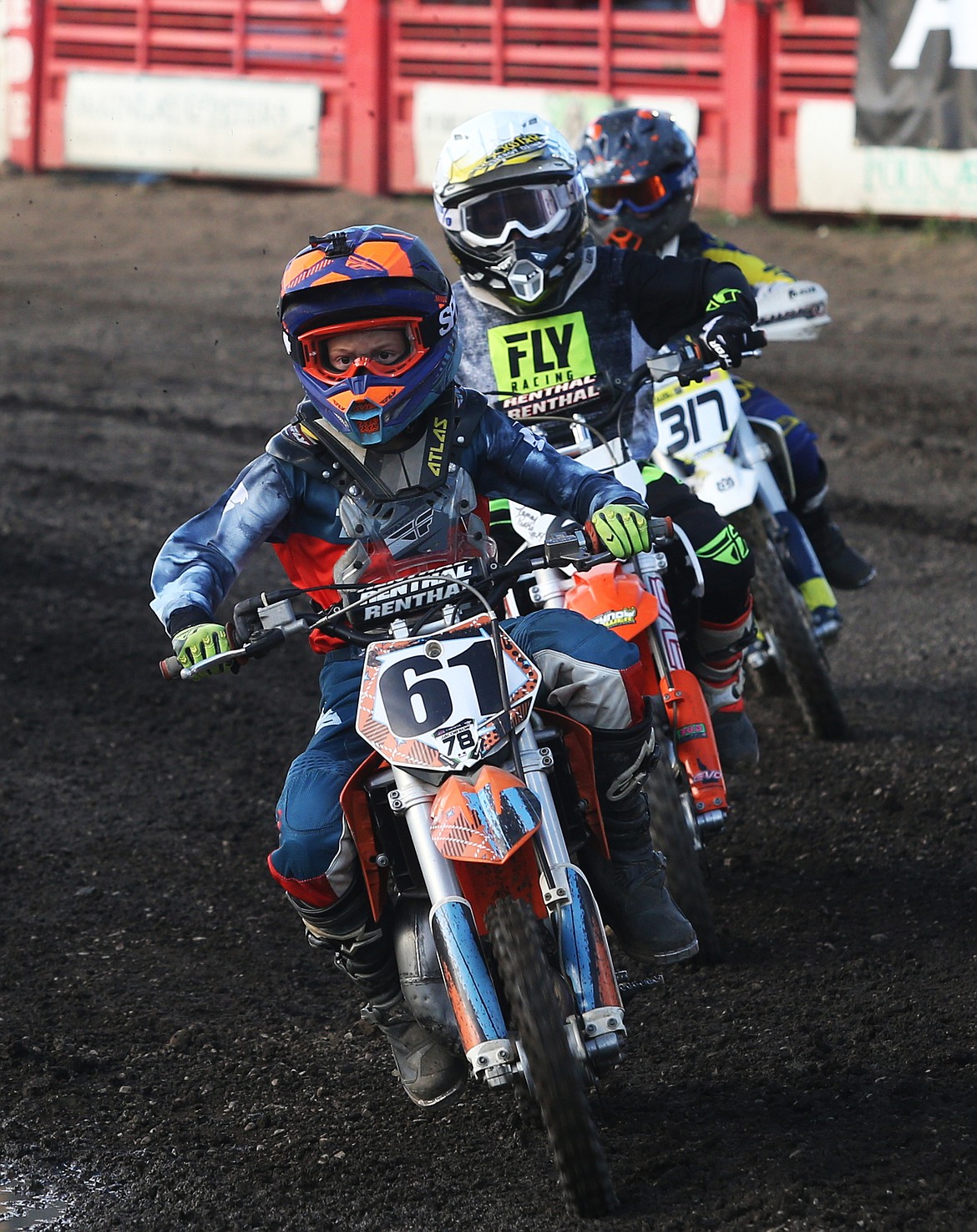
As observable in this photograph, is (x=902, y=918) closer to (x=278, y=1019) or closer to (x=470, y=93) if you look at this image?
(x=278, y=1019)

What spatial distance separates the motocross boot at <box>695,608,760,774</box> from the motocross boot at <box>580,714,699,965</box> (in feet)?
4.91

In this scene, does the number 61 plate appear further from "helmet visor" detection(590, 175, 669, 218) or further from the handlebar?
"helmet visor" detection(590, 175, 669, 218)

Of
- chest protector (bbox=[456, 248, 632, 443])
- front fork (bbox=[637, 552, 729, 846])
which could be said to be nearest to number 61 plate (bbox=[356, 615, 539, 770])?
front fork (bbox=[637, 552, 729, 846])

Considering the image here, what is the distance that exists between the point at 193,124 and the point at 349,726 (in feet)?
59.1

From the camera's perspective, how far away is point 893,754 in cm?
642

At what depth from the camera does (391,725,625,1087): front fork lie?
3.47 metres

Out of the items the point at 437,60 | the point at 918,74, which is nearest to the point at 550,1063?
the point at 918,74

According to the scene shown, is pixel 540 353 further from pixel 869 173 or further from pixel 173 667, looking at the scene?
pixel 869 173

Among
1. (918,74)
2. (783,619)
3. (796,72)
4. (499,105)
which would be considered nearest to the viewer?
(783,619)

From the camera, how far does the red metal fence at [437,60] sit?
17.3 m

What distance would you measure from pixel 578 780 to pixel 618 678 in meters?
0.27

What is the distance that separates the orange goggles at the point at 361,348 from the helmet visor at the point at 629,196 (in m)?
3.05

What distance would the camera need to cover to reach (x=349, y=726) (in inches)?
155

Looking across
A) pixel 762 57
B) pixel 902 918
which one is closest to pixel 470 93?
pixel 762 57
